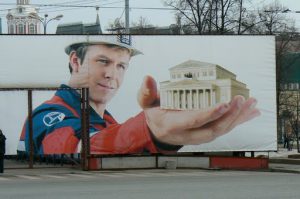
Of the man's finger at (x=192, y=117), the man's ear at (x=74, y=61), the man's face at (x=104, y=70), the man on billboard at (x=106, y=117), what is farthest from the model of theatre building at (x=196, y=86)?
the man's ear at (x=74, y=61)

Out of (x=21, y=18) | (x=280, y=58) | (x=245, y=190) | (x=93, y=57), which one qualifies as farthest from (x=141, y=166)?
(x=21, y=18)

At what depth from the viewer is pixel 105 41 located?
2545 centimetres

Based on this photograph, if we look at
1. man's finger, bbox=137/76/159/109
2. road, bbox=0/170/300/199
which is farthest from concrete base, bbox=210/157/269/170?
road, bbox=0/170/300/199

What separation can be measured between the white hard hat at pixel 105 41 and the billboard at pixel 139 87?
65 mm

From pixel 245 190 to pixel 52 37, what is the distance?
12437 millimetres

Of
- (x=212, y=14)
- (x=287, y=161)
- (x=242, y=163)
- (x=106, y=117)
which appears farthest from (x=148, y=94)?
(x=212, y=14)

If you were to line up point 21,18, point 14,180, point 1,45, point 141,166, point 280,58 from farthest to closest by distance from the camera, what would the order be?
point 21,18, point 280,58, point 141,166, point 1,45, point 14,180

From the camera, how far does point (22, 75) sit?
24.8 meters

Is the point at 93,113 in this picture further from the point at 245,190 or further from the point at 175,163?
the point at 245,190

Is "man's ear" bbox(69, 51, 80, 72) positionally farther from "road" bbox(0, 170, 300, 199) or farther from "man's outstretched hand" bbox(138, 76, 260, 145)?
"road" bbox(0, 170, 300, 199)

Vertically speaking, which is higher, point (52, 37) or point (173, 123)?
point (52, 37)

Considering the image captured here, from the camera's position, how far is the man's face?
25.3 meters

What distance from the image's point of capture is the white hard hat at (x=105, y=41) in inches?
991

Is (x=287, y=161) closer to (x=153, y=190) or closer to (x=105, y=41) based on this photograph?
(x=105, y=41)
